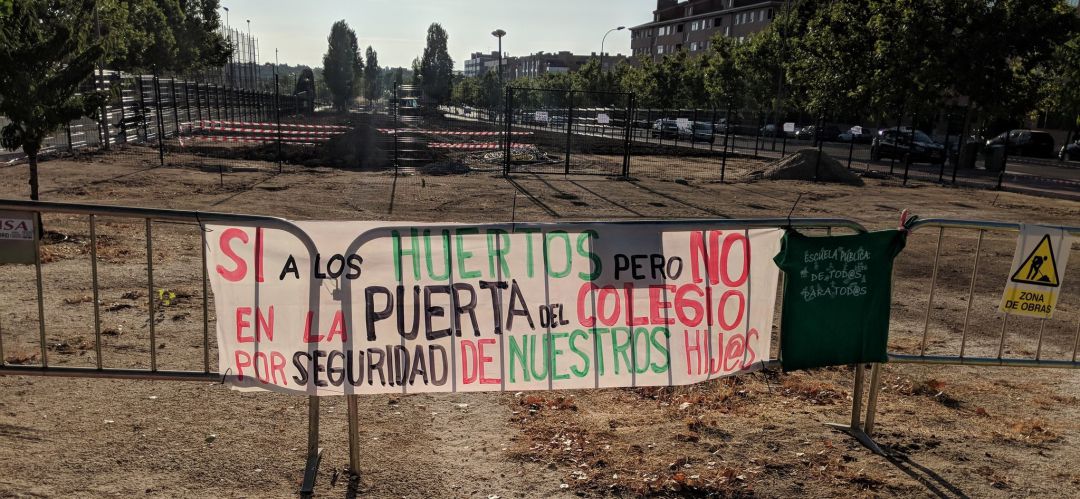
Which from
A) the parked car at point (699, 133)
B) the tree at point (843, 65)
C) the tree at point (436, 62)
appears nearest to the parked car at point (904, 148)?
the tree at point (843, 65)

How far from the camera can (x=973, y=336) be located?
8.13 meters

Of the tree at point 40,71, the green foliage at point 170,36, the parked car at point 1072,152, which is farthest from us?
the parked car at point 1072,152

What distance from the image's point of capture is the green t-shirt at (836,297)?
481 centimetres

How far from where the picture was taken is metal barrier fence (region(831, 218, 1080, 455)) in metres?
5.05

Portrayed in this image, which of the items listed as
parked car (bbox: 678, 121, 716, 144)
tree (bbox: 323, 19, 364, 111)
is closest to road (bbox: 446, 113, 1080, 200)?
parked car (bbox: 678, 121, 716, 144)

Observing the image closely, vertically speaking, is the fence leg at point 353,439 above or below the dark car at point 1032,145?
below

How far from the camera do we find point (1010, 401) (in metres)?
5.95

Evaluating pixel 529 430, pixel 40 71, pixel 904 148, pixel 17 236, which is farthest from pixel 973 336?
pixel 904 148

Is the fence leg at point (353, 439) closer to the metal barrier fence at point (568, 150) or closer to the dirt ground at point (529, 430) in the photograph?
the dirt ground at point (529, 430)

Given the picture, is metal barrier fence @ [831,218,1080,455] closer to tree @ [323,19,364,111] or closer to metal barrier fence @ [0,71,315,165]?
metal barrier fence @ [0,71,315,165]

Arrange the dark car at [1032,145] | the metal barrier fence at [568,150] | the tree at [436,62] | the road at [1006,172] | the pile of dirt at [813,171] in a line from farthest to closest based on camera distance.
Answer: the tree at [436,62] → the dark car at [1032,145] → the road at [1006,172] → the pile of dirt at [813,171] → the metal barrier fence at [568,150]

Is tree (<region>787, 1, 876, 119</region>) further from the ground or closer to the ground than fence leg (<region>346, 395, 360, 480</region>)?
further from the ground

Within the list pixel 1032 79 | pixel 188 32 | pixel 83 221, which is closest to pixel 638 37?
pixel 188 32

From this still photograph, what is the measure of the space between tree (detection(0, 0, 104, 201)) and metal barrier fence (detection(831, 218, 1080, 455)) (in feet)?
38.9
